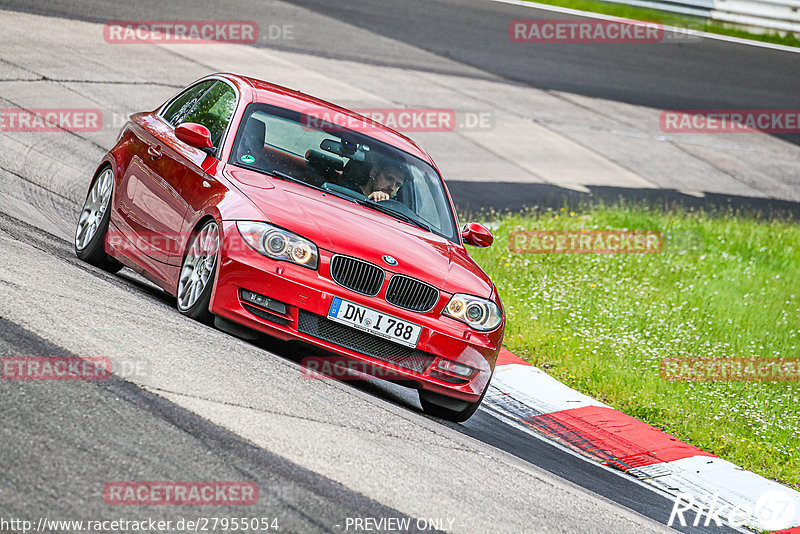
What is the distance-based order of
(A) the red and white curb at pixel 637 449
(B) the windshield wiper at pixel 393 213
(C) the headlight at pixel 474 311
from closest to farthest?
(C) the headlight at pixel 474 311 < (A) the red and white curb at pixel 637 449 < (B) the windshield wiper at pixel 393 213

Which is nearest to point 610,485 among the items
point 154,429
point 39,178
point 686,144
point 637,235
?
point 154,429

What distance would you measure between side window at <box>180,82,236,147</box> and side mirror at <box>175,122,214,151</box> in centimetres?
23

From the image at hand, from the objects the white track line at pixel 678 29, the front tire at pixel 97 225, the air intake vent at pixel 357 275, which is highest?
the white track line at pixel 678 29

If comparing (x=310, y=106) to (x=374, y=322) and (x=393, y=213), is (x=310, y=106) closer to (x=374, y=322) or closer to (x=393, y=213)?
(x=393, y=213)

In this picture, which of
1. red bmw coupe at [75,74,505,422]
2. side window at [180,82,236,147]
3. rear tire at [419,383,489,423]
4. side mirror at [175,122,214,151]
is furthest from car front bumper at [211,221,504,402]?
side window at [180,82,236,147]

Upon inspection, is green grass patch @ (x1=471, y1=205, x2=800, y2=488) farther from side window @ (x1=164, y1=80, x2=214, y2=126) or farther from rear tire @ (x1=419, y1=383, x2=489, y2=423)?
side window @ (x1=164, y1=80, x2=214, y2=126)

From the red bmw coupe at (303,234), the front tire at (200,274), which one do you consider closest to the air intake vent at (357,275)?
the red bmw coupe at (303,234)

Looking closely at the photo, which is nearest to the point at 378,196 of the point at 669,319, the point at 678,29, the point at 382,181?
the point at 382,181

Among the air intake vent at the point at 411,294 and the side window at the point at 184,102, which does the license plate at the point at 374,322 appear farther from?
the side window at the point at 184,102

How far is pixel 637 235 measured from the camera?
14359 mm

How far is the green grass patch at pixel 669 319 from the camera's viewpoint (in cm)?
883

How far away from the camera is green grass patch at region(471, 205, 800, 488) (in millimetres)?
8828

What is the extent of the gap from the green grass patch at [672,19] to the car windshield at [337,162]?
2231cm

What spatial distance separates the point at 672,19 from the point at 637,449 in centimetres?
2316
